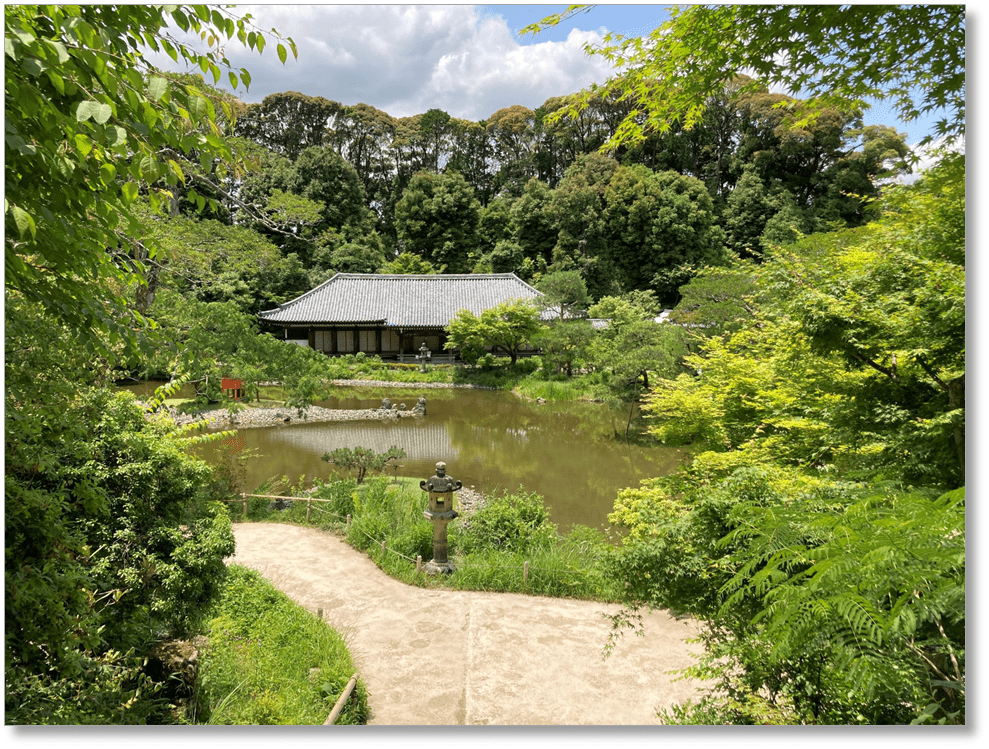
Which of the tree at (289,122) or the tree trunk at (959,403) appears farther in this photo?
the tree at (289,122)

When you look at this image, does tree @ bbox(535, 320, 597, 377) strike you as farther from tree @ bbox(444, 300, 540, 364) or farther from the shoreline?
the shoreline

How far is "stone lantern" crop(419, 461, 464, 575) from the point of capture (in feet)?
17.0

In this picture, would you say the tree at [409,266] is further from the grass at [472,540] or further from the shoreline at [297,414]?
the grass at [472,540]

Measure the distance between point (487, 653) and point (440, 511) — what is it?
6.43ft

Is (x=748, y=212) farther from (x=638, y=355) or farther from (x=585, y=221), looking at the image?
(x=638, y=355)

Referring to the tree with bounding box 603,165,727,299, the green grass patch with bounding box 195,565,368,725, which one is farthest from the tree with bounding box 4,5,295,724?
the tree with bounding box 603,165,727,299

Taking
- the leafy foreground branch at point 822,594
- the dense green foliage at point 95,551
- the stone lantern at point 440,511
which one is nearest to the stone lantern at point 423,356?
the stone lantern at point 440,511

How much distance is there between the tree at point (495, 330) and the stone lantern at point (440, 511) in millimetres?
8927

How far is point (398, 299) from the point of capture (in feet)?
47.6

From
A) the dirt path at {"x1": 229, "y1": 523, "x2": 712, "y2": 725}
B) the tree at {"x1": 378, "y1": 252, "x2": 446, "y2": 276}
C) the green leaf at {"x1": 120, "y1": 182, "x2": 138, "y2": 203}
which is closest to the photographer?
the green leaf at {"x1": 120, "y1": 182, "x2": 138, "y2": 203}

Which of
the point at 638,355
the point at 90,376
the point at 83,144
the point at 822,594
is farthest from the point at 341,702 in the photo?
the point at 638,355

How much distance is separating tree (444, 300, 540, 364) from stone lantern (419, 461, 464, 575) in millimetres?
8927

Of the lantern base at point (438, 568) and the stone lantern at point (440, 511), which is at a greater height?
the stone lantern at point (440, 511)

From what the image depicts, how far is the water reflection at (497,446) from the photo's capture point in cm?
827
